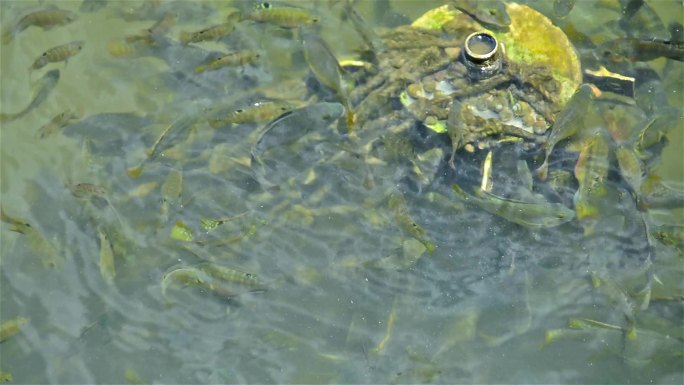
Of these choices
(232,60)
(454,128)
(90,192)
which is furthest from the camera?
(232,60)

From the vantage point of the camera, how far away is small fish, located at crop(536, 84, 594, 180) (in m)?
4.20

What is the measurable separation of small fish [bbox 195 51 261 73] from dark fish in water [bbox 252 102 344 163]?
24.5 inches

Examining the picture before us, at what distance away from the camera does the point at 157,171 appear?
4.48m

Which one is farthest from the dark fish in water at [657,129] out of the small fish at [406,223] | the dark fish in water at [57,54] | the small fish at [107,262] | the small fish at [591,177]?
the dark fish in water at [57,54]

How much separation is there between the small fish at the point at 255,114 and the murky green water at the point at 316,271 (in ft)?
0.29

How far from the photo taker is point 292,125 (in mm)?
4469

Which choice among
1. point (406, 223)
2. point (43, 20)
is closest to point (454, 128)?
point (406, 223)

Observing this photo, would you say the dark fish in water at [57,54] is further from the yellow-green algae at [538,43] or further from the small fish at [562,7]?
the small fish at [562,7]

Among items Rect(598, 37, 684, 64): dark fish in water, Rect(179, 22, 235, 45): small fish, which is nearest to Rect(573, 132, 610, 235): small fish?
Rect(598, 37, 684, 64): dark fish in water

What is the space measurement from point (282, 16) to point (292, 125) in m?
0.93

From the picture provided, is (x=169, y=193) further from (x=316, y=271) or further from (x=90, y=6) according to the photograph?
(x=90, y=6)

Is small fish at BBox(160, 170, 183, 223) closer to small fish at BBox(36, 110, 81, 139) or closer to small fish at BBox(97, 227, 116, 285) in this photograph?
small fish at BBox(97, 227, 116, 285)

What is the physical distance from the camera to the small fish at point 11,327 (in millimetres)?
4074

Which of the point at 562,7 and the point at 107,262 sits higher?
the point at 562,7
